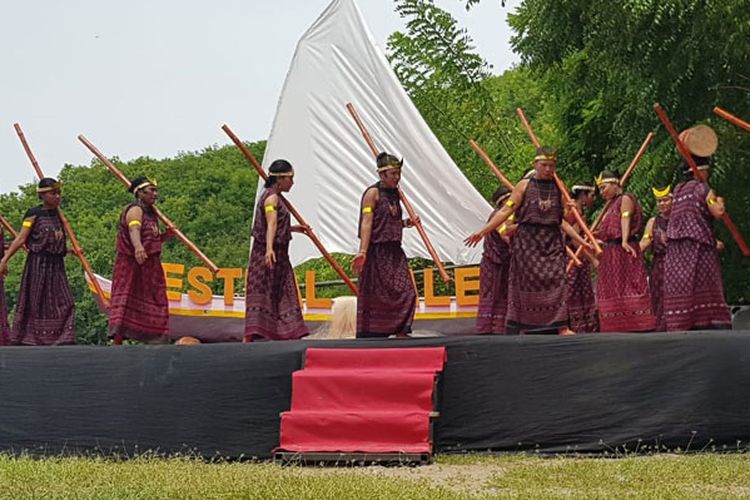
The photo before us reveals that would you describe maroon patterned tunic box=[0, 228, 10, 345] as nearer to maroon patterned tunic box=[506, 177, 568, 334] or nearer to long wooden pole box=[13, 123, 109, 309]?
long wooden pole box=[13, 123, 109, 309]

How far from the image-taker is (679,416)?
670cm

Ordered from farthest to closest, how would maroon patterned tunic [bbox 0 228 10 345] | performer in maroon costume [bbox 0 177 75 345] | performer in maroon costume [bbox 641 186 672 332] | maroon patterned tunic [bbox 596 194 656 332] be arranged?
maroon patterned tunic [bbox 0 228 10 345]
performer in maroon costume [bbox 0 177 75 345]
maroon patterned tunic [bbox 596 194 656 332]
performer in maroon costume [bbox 641 186 672 332]

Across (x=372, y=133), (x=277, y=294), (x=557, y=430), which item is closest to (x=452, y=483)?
(x=557, y=430)

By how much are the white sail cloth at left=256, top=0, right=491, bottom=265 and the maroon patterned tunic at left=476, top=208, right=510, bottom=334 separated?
2.30 m

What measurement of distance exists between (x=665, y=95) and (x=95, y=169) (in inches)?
1300

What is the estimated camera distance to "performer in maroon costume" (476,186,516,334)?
9414 mm

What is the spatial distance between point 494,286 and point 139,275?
2.66 meters

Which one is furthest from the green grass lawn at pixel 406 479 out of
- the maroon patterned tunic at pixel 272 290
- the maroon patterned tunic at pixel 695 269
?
the maroon patterned tunic at pixel 272 290

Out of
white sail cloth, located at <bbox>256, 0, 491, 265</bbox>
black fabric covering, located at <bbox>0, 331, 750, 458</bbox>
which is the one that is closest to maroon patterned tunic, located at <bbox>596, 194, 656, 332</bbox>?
black fabric covering, located at <bbox>0, 331, 750, 458</bbox>

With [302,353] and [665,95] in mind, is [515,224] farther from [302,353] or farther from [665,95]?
[665,95]

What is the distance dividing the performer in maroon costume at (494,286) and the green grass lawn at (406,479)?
8.73 ft

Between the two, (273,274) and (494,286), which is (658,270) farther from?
(273,274)

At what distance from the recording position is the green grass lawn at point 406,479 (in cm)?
550

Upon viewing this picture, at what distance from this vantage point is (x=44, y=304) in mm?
10031
